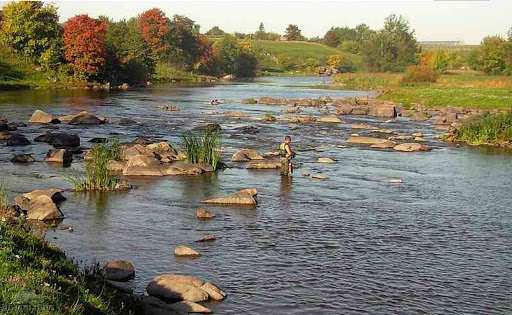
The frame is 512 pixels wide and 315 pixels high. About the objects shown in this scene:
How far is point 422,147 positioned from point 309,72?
529 feet

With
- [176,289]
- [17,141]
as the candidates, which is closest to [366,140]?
[17,141]

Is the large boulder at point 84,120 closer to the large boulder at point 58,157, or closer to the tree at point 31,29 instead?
the large boulder at point 58,157

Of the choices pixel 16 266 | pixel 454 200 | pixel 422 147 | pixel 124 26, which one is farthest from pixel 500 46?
pixel 16 266

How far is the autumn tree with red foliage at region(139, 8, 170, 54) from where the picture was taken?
405 feet

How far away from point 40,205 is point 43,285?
1194 centimetres

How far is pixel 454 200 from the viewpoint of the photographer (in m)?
27.0

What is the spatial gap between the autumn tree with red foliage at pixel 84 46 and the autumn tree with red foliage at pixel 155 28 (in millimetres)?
29134

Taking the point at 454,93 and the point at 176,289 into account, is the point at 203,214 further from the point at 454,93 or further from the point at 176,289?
the point at 454,93

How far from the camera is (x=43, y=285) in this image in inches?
410

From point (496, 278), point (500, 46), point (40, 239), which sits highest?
point (500, 46)

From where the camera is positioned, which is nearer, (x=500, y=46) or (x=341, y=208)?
(x=341, y=208)

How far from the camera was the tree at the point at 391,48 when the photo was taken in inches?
5290

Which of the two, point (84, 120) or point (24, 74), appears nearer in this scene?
point (84, 120)

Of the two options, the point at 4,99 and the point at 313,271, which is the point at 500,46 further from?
the point at 313,271
